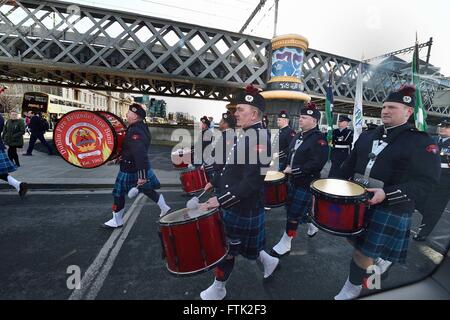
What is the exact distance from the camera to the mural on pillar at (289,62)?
12.1 m

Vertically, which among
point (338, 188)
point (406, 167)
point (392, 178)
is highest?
point (406, 167)

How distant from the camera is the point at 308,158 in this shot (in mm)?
3252

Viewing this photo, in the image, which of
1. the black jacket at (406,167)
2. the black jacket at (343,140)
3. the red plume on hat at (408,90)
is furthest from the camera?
the black jacket at (343,140)

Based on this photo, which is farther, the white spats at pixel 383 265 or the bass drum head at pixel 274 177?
the bass drum head at pixel 274 177

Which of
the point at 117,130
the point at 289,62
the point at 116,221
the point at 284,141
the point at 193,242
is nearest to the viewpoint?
the point at 193,242

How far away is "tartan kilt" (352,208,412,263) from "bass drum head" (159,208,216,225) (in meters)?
1.52

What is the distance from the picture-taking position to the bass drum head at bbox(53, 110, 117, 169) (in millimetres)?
3074

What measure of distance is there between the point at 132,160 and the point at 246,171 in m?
2.32

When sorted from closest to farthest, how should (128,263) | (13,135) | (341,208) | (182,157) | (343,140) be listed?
(341,208) → (128,263) → (182,157) → (343,140) → (13,135)

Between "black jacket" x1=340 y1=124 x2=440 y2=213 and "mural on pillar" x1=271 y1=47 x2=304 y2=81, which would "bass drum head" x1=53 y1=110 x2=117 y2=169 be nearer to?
"black jacket" x1=340 y1=124 x2=440 y2=213

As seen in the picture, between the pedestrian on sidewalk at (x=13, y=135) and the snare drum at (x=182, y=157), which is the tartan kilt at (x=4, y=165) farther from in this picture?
A: the snare drum at (x=182, y=157)

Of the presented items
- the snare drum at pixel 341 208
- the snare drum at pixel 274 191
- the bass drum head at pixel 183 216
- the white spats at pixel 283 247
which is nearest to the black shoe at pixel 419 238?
the white spats at pixel 283 247

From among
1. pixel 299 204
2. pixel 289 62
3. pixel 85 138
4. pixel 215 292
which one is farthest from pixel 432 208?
pixel 289 62

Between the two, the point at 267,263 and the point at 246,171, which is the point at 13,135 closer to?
the point at 246,171
